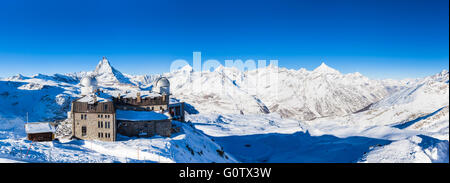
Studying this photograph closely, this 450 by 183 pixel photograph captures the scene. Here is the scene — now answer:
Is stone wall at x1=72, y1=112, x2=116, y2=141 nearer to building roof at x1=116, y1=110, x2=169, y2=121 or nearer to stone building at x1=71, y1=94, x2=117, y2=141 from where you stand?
stone building at x1=71, y1=94, x2=117, y2=141

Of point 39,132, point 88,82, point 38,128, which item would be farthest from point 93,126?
point 88,82

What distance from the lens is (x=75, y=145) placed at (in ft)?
115

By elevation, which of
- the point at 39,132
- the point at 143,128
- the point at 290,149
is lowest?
the point at 290,149

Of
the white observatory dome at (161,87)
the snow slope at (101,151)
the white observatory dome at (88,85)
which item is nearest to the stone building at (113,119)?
the snow slope at (101,151)

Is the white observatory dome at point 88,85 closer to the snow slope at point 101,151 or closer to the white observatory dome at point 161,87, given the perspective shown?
the white observatory dome at point 161,87

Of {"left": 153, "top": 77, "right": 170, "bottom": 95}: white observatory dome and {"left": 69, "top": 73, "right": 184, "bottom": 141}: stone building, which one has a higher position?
{"left": 153, "top": 77, "right": 170, "bottom": 95}: white observatory dome

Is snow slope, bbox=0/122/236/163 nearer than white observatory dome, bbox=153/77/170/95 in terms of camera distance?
Yes

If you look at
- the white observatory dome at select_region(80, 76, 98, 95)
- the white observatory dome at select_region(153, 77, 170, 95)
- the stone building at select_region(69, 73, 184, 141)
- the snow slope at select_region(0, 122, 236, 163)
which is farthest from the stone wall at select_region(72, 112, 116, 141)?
the white observatory dome at select_region(153, 77, 170, 95)

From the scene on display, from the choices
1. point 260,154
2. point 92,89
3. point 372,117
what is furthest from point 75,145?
point 372,117

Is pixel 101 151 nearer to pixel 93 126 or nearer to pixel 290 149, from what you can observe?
pixel 93 126

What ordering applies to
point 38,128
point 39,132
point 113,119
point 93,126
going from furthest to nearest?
point 93,126, point 113,119, point 38,128, point 39,132

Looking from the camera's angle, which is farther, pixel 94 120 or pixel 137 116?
pixel 137 116

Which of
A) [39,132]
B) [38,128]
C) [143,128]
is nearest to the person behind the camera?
[39,132]
